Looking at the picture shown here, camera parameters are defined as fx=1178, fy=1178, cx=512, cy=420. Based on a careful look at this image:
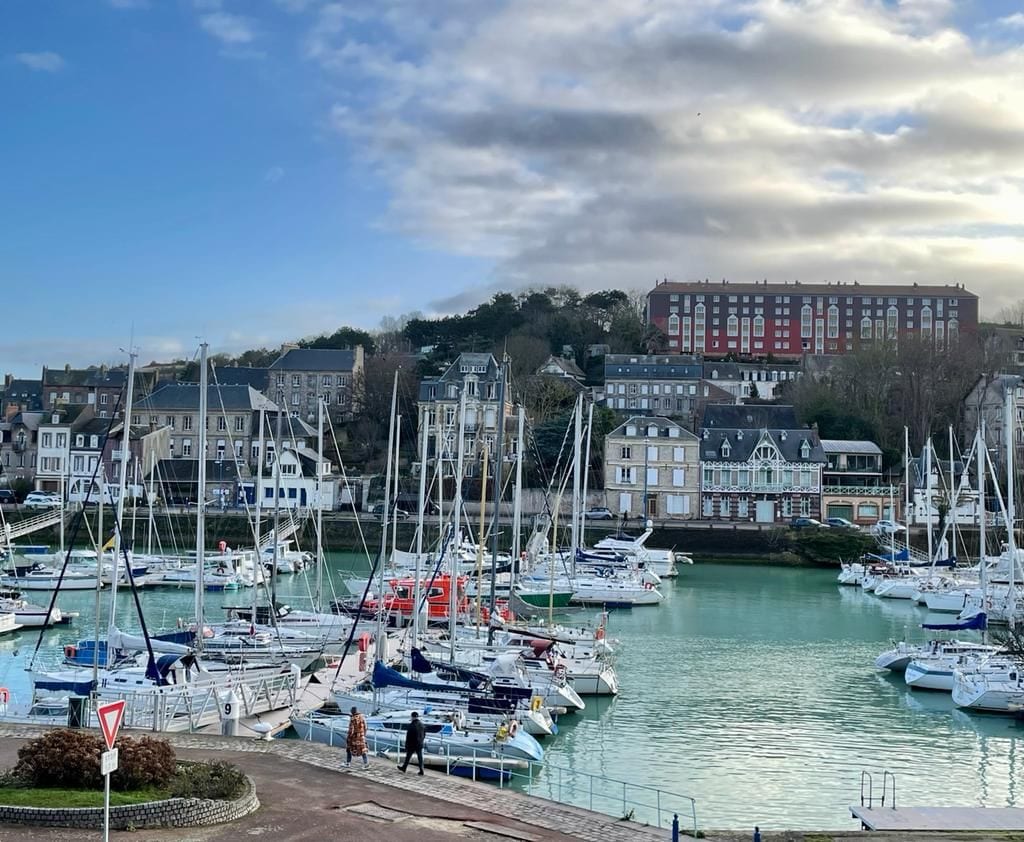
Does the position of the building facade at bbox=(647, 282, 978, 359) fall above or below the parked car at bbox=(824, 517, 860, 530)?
above

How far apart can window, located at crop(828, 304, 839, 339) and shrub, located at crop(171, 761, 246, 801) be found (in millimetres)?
104094

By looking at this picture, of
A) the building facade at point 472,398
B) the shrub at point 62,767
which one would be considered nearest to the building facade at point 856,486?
the building facade at point 472,398

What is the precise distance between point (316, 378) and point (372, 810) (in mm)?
74422

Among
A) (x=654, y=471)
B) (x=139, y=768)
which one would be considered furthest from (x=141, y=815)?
(x=654, y=471)

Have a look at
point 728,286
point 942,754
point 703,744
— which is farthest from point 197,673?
point 728,286

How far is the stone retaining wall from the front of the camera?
12242mm

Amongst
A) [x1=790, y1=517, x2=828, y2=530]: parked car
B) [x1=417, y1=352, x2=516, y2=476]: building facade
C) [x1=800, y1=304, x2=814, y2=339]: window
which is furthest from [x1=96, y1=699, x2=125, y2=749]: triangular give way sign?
[x1=800, y1=304, x2=814, y2=339]: window

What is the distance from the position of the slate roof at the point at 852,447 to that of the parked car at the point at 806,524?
6.24 meters

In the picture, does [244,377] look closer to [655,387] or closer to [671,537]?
[655,387]

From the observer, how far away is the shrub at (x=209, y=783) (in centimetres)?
1315

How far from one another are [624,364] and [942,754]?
67.6 meters

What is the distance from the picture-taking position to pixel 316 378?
284ft

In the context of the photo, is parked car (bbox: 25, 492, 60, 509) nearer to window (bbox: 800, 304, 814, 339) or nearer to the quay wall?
the quay wall

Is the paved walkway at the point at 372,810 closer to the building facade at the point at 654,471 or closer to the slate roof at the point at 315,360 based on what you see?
the building facade at the point at 654,471
